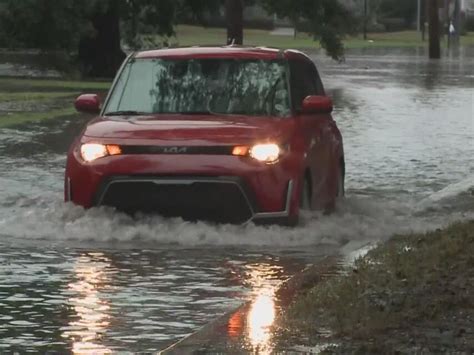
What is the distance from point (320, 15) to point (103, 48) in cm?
665

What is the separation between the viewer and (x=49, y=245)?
469 inches

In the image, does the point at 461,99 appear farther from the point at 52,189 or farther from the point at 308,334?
the point at 308,334

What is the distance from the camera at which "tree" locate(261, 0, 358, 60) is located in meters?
41.8

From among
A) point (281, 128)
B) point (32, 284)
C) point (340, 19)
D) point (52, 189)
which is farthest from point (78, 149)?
point (340, 19)

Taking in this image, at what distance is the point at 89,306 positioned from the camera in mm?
9188

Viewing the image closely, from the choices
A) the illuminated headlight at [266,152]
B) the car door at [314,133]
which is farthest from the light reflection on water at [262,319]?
the car door at [314,133]

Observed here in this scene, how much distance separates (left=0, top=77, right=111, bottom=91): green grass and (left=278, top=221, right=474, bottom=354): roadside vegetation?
26.3 meters

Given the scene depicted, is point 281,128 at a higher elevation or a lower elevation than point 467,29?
higher

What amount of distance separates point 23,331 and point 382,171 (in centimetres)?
1061

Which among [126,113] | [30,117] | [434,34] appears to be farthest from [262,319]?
[434,34]

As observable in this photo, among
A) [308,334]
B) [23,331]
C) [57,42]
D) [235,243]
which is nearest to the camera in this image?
[308,334]

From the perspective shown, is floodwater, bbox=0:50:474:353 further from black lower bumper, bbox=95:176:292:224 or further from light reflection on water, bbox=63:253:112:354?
black lower bumper, bbox=95:176:292:224

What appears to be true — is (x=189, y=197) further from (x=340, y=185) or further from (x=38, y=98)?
(x=38, y=98)

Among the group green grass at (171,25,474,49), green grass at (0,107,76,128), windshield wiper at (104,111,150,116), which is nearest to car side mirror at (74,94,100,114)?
windshield wiper at (104,111,150,116)
